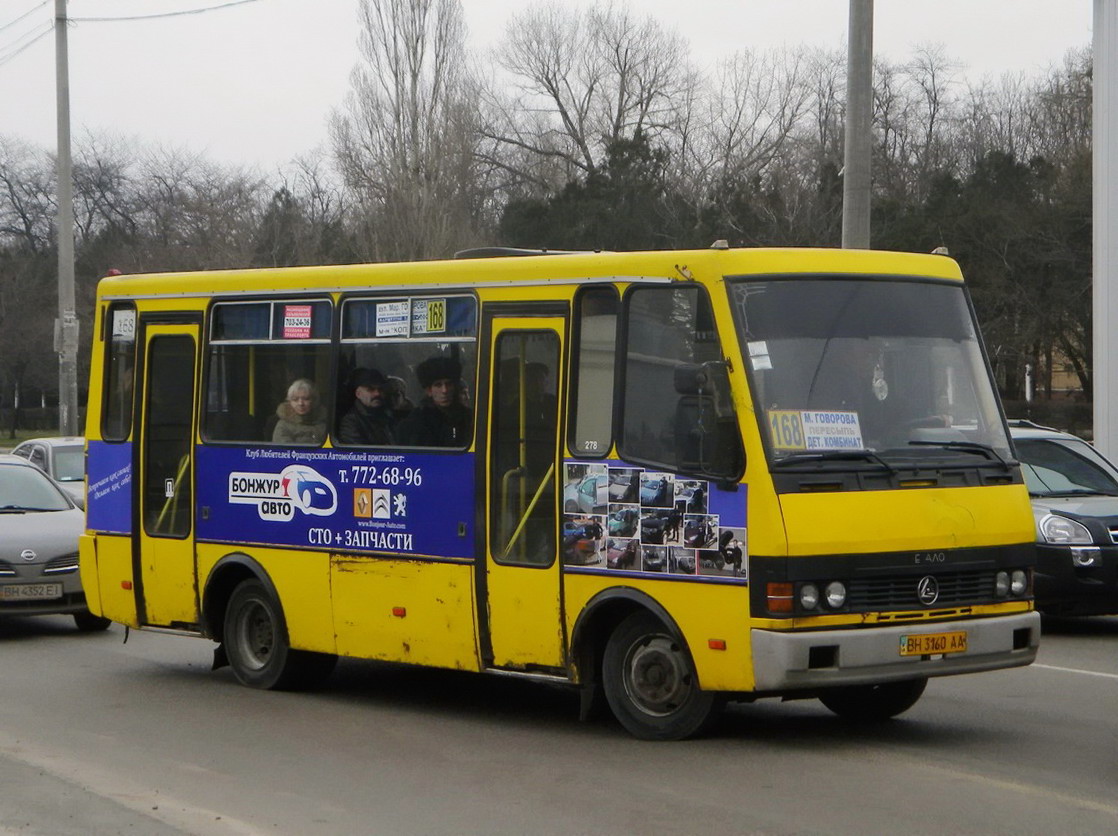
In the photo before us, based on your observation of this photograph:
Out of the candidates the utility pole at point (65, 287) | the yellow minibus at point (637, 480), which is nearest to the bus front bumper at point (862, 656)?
the yellow minibus at point (637, 480)

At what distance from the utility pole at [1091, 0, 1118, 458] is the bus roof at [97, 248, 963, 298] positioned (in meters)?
12.4

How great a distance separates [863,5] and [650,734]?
9.31 meters

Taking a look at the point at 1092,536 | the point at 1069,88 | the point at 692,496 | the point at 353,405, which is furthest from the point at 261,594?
the point at 1069,88

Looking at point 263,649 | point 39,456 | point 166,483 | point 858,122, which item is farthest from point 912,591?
point 39,456

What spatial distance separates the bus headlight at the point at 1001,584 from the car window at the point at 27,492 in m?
10.0

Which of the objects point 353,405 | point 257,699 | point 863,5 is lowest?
point 257,699

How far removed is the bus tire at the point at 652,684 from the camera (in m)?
8.71

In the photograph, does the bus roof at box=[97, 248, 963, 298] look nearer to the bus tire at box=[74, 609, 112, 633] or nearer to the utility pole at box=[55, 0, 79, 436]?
the bus tire at box=[74, 609, 112, 633]

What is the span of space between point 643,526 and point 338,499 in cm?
267

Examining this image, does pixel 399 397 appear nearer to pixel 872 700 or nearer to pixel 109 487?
pixel 109 487

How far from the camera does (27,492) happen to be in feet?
52.9

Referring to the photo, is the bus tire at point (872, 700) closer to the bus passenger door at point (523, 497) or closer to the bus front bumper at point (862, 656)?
the bus front bumper at point (862, 656)

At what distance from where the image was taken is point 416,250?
53.1 meters

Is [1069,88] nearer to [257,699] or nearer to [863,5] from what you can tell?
[863,5]
